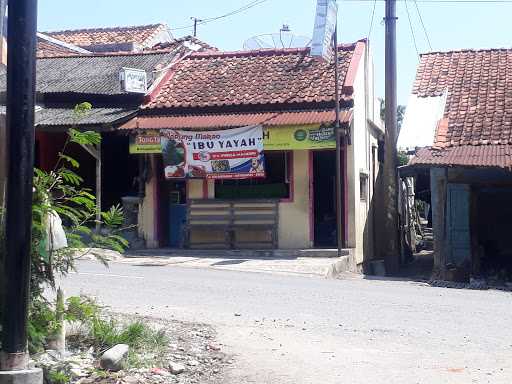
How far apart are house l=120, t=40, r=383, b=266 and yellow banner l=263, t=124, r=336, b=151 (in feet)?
0.07

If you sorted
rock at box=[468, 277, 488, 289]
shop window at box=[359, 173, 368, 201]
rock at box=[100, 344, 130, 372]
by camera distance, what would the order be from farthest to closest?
shop window at box=[359, 173, 368, 201]
rock at box=[468, 277, 488, 289]
rock at box=[100, 344, 130, 372]

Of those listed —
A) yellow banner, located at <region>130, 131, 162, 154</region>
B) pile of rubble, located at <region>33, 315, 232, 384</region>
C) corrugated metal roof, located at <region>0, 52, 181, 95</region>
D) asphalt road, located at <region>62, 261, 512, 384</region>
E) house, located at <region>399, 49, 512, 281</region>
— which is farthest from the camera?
corrugated metal roof, located at <region>0, 52, 181, 95</region>

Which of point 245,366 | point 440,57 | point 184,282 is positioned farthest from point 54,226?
point 440,57

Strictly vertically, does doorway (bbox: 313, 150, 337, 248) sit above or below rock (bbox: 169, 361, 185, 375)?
above

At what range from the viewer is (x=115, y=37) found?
34.7 meters

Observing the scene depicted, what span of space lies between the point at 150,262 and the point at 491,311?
7.83m

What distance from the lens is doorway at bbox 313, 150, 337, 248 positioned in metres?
18.3

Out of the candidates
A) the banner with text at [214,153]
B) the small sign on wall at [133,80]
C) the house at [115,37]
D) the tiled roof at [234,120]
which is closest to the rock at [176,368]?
the tiled roof at [234,120]

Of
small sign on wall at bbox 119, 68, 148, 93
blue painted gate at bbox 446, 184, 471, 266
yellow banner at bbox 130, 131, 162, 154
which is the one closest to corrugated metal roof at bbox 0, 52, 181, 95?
small sign on wall at bbox 119, 68, 148, 93

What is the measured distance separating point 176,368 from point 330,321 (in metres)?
2.80

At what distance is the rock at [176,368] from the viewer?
6.44 meters

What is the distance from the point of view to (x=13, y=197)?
5.36m

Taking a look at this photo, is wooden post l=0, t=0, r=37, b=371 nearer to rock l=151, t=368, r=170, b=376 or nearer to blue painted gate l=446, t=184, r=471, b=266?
rock l=151, t=368, r=170, b=376

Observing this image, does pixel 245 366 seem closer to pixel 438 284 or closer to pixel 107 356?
pixel 107 356
